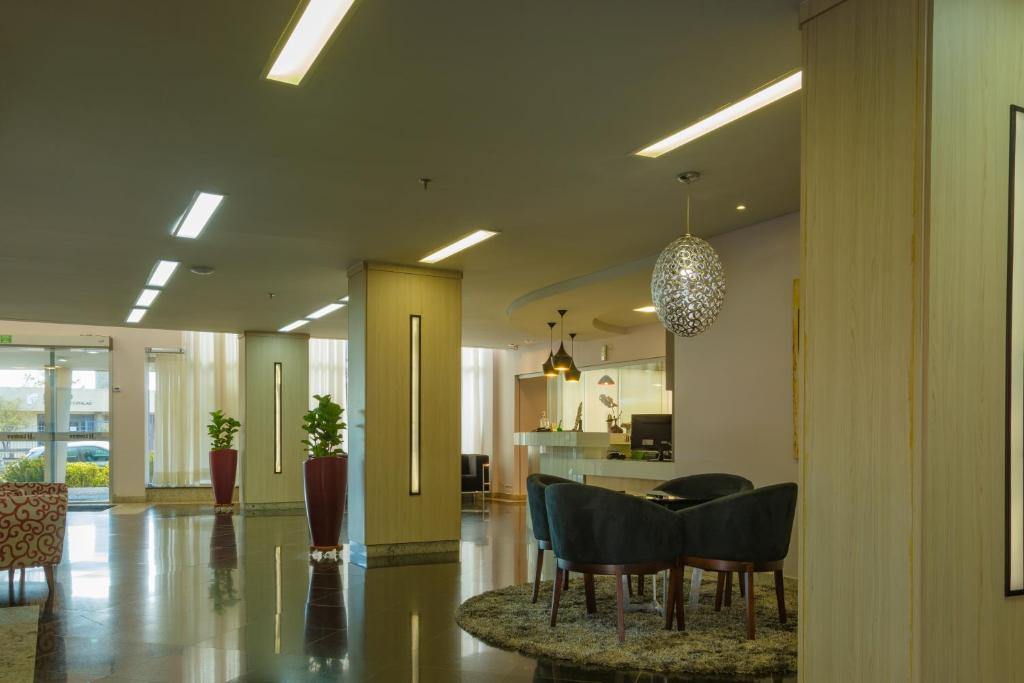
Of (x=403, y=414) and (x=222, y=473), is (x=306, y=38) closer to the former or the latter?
(x=403, y=414)

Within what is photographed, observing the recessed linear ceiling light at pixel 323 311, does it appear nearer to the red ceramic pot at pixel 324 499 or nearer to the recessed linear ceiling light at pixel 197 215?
the red ceramic pot at pixel 324 499

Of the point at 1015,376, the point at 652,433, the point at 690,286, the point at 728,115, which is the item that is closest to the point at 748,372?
the point at 690,286

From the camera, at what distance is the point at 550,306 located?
1069 cm

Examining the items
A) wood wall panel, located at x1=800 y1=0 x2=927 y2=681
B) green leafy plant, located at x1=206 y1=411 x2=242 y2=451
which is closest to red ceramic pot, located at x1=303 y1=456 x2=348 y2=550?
green leafy plant, located at x1=206 y1=411 x2=242 y2=451

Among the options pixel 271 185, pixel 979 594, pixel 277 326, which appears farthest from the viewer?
pixel 277 326

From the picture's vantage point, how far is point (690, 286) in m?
5.30

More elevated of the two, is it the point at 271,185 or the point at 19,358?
the point at 271,185

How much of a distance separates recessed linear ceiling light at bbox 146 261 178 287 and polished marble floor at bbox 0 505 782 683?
3.09 m

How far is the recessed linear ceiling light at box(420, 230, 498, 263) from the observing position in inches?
288

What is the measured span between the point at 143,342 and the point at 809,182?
15.2 metres

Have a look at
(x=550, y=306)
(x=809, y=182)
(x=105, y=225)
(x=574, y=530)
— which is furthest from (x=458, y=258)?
(x=809, y=182)

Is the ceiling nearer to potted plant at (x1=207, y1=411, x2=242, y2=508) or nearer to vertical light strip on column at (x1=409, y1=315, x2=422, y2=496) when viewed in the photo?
vertical light strip on column at (x1=409, y1=315, x2=422, y2=496)

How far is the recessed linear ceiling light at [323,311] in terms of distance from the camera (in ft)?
38.2

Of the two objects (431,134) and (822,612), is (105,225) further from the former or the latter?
(822,612)
